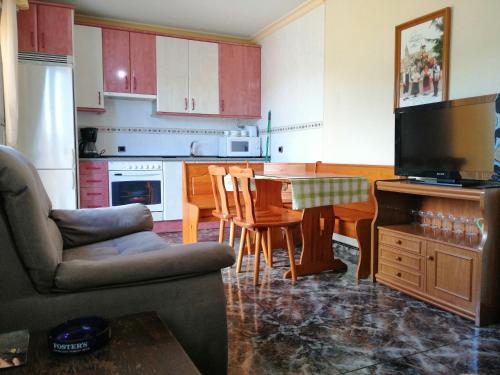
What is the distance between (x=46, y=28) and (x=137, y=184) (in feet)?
6.01

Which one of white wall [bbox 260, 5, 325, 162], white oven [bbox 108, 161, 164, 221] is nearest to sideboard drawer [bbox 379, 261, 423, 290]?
white wall [bbox 260, 5, 325, 162]

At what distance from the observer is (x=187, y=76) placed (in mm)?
5137

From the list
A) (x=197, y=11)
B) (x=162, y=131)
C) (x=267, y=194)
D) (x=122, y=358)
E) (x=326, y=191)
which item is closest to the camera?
(x=122, y=358)

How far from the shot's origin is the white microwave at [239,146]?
17.4 ft

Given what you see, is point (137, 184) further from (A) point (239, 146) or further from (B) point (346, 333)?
(B) point (346, 333)

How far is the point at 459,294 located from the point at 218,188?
6.00ft

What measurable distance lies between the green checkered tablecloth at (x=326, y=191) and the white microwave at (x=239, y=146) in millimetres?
2600

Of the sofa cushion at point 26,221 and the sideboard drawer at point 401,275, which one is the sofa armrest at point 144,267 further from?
the sideboard drawer at point 401,275

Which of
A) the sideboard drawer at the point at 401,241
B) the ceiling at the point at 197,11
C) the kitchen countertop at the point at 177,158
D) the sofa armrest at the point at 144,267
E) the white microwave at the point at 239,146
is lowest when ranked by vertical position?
→ the sideboard drawer at the point at 401,241

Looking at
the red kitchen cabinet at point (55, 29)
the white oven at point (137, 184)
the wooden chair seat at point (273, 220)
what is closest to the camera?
the wooden chair seat at point (273, 220)

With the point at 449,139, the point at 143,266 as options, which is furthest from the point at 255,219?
the point at 143,266

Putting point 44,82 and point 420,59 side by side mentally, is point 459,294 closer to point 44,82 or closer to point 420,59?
point 420,59

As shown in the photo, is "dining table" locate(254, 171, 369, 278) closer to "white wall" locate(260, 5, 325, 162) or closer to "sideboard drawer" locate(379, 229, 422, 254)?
"sideboard drawer" locate(379, 229, 422, 254)

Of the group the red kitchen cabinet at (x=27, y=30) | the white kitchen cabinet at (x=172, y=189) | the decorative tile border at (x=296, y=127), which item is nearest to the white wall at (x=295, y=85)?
the decorative tile border at (x=296, y=127)
